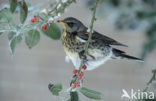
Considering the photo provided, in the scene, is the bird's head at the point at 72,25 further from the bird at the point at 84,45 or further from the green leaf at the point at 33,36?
the green leaf at the point at 33,36

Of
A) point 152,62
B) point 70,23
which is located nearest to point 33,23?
point 70,23

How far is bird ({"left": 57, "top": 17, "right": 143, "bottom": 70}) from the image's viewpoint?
0.96 meters

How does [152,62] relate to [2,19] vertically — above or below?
below

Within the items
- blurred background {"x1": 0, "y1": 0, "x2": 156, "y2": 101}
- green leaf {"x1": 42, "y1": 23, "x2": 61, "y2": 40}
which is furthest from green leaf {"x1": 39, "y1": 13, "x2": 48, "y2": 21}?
blurred background {"x1": 0, "y1": 0, "x2": 156, "y2": 101}

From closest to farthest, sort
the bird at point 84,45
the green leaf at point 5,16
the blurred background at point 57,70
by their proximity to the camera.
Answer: the green leaf at point 5,16, the bird at point 84,45, the blurred background at point 57,70

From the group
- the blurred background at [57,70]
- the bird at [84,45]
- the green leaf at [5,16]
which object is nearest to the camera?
the green leaf at [5,16]

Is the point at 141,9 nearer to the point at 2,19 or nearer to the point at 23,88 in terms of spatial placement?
the point at 2,19

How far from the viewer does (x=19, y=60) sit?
160 inches

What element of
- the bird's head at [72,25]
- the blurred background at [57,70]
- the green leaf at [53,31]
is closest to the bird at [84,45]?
the bird's head at [72,25]

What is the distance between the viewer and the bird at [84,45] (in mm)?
962

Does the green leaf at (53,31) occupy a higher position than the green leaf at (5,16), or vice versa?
the green leaf at (5,16)

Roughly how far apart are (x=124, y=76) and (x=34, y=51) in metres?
1.05

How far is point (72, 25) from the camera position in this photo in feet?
3.38

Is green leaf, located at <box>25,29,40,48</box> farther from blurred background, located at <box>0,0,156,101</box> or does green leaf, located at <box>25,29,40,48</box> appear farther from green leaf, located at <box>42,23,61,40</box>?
blurred background, located at <box>0,0,156,101</box>
